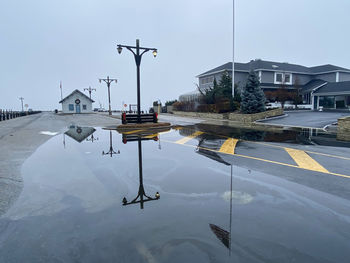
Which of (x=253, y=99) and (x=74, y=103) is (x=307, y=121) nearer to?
(x=253, y=99)

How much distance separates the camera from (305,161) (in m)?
7.53

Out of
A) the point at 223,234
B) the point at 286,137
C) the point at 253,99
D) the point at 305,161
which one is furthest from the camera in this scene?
the point at 253,99

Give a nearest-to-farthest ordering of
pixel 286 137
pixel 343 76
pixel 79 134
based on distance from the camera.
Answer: pixel 286 137 → pixel 79 134 → pixel 343 76

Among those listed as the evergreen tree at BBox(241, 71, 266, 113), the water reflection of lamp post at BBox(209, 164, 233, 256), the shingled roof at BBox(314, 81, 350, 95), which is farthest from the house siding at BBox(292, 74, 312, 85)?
the water reflection of lamp post at BBox(209, 164, 233, 256)

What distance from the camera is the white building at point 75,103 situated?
64.4 meters

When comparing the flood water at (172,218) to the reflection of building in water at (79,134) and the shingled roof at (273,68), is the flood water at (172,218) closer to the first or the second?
the reflection of building in water at (79,134)

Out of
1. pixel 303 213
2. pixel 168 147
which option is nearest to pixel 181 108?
pixel 168 147

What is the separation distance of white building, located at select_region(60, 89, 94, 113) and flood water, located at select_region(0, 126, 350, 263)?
210ft

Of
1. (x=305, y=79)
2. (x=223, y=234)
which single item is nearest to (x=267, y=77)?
(x=305, y=79)

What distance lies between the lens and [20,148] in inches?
392

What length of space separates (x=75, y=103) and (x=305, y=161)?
6720 centimetres

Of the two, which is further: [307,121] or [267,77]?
[267,77]

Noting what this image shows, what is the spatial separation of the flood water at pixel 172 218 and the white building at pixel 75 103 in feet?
210

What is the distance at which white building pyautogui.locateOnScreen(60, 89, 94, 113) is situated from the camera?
64438mm
